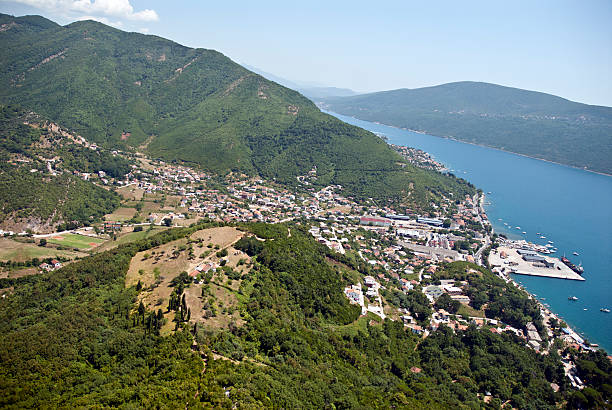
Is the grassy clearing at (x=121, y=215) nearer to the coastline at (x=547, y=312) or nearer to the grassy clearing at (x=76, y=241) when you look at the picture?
the grassy clearing at (x=76, y=241)

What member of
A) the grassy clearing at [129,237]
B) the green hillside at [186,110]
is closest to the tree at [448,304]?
the green hillside at [186,110]

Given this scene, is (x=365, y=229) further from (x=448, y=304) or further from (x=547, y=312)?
(x=547, y=312)

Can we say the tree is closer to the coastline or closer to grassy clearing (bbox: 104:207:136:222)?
the coastline

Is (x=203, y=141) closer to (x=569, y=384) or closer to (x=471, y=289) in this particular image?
(x=471, y=289)

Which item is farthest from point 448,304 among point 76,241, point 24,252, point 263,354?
point 24,252

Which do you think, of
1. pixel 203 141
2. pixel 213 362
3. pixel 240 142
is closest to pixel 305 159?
pixel 240 142
